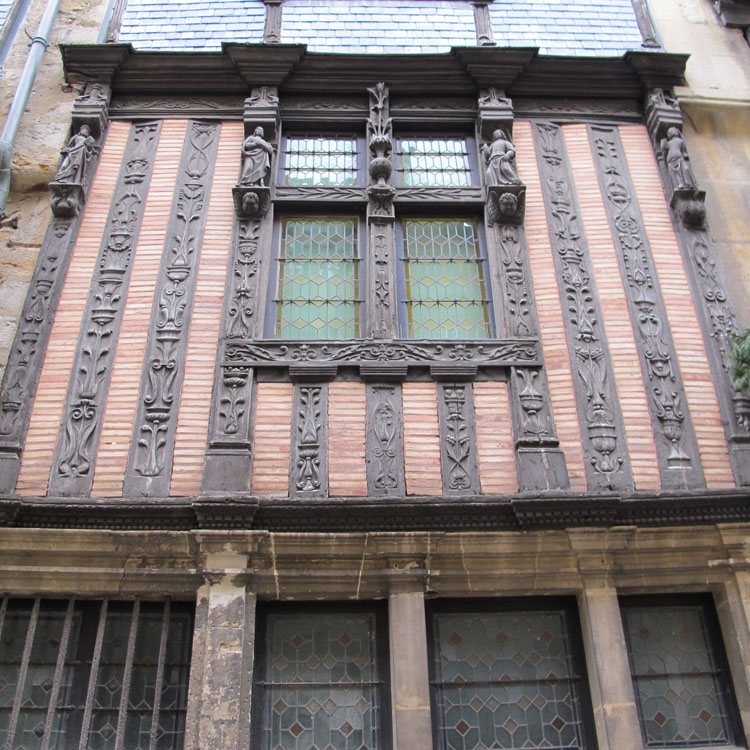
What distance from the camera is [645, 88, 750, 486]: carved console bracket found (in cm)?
644

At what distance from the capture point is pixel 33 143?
26.5 feet

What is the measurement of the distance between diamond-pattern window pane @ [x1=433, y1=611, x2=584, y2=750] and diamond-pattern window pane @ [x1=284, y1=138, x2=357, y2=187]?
458 cm

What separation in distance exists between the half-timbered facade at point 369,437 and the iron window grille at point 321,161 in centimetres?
4

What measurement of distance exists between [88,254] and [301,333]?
7.04ft

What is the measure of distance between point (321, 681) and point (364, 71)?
6.32m

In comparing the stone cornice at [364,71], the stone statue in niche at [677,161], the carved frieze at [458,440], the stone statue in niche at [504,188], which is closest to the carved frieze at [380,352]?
the carved frieze at [458,440]

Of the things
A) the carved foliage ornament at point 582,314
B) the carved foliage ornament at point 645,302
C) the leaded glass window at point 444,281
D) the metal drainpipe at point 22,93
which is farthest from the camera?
the metal drainpipe at point 22,93

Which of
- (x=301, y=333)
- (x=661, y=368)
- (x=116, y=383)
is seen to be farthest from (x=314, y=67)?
(x=661, y=368)

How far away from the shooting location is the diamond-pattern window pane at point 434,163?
827 centimetres

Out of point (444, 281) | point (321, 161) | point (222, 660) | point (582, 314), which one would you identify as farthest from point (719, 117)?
point (222, 660)

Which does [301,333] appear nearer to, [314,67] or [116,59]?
[314,67]

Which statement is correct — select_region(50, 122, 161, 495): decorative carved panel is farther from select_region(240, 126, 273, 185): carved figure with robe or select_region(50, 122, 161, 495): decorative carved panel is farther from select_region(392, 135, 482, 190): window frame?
select_region(392, 135, 482, 190): window frame

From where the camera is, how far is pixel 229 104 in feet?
28.1

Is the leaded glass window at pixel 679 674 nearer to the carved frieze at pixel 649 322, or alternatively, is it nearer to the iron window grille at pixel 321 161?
the carved frieze at pixel 649 322
